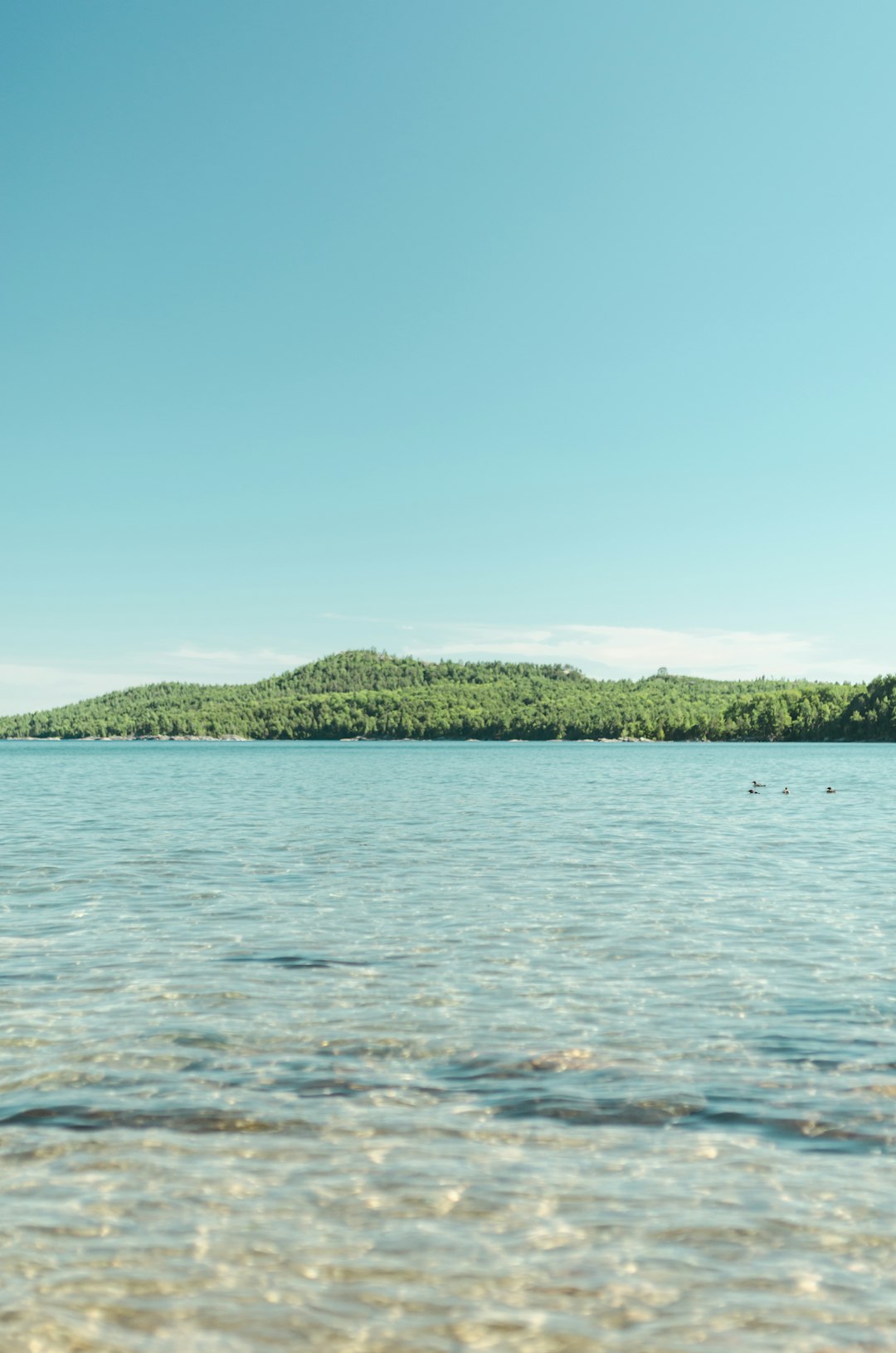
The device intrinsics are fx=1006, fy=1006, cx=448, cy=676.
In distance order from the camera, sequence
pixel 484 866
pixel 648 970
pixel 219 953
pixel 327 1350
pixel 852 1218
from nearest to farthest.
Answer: pixel 327 1350
pixel 852 1218
pixel 648 970
pixel 219 953
pixel 484 866

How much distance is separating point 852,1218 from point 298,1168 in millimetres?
3957

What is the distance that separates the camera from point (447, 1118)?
340 inches

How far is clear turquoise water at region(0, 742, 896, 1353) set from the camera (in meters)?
5.88

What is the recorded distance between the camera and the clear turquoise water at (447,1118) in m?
5.88

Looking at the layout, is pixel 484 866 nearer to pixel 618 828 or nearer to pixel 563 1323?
pixel 618 828

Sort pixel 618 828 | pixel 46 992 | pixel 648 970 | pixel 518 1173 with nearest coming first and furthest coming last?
pixel 518 1173 → pixel 46 992 → pixel 648 970 → pixel 618 828

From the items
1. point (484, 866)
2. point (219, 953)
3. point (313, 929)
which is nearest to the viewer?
point (219, 953)

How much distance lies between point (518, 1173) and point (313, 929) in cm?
994

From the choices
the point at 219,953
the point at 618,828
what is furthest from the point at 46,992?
the point at 618,828

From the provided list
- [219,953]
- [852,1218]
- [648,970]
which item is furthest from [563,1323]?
[219,953]

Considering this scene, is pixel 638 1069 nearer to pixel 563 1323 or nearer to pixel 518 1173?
pixel 518 1173

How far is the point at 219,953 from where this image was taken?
Result: 1512cm

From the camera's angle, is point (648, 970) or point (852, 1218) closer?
point (852, 1218)

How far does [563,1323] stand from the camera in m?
5.70
